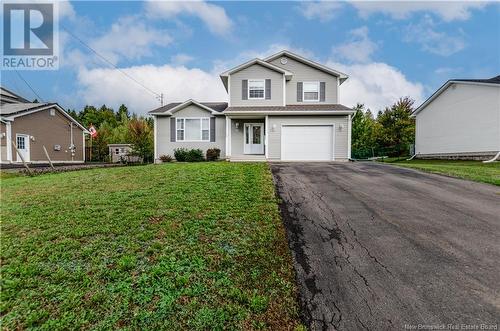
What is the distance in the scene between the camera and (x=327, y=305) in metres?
2.57

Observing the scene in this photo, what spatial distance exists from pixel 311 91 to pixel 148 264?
1587 cm

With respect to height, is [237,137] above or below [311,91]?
below

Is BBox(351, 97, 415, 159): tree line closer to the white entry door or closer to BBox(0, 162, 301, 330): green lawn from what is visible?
BBox(0, 162, 301, 330): green lawn

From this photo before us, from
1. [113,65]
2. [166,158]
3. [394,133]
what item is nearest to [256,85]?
[166,158]

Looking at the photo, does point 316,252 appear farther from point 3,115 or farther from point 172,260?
point 3,115

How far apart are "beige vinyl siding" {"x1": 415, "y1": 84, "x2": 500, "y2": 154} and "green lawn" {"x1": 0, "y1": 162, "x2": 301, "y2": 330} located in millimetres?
16637

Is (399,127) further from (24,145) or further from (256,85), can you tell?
(24,145)

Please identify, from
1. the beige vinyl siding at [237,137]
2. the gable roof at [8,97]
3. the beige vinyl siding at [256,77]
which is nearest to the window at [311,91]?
the beige vinyl siding at [256,77]

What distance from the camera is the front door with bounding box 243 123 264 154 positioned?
54.9 feet

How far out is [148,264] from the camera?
328 centimetres

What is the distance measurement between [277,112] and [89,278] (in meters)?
13.4

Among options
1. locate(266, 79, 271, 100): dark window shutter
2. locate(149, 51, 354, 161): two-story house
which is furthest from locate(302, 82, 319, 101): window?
locate(266, 79, 271, 100): dark window shutter

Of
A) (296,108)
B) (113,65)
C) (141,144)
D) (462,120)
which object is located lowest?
(141,144)

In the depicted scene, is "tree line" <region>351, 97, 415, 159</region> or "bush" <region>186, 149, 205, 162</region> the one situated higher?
"tree line" <region>351, 97, 415, 159</region>
